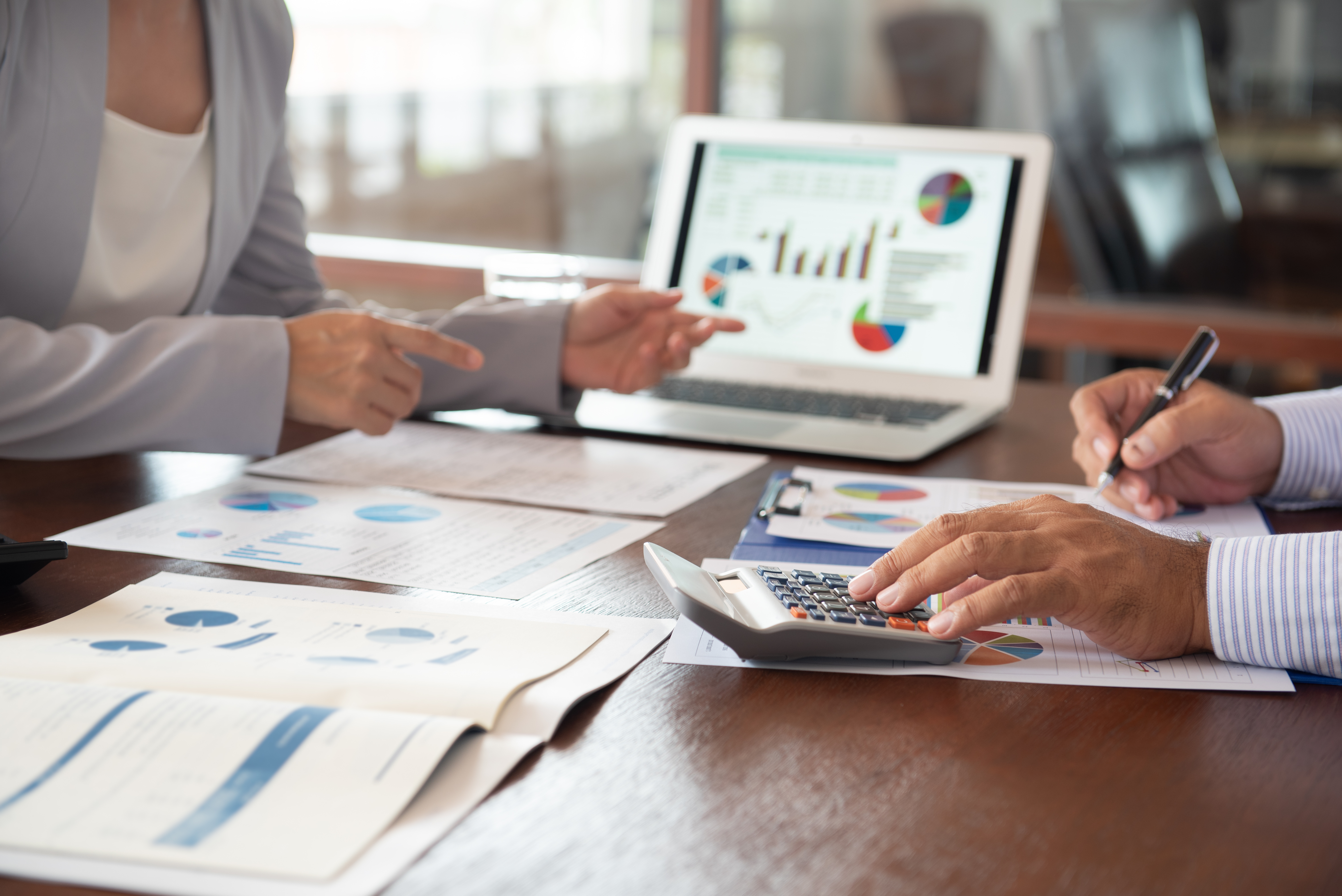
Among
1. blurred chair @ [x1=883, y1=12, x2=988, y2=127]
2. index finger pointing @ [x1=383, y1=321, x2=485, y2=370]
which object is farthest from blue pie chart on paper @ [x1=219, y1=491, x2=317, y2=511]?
blurred chair @ [x1=883, y1=12, x2=988, y2=127]

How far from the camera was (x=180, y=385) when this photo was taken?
3.33 ft

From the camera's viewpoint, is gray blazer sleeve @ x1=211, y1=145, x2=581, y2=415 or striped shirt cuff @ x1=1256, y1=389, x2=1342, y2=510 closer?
striped shirt cuff @ x1=1256, y1=389, x2=1342, y2=510

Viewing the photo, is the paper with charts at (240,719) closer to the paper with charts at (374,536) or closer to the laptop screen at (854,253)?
the paper with charts at (374,536)

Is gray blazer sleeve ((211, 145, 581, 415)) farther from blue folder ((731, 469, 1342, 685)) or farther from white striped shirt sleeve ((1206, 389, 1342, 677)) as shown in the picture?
white striped shirt sleeve ((1206, 389, 1342, 677))

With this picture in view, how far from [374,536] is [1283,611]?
1.97ft

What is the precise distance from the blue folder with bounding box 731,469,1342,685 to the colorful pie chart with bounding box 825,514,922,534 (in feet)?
0.13

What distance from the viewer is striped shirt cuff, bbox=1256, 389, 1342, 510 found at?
39.8 inches

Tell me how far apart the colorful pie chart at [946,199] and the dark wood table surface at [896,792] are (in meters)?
0.79

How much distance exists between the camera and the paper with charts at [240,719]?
18.4 inches

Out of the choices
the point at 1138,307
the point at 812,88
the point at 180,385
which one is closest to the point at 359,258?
the point at 812,88

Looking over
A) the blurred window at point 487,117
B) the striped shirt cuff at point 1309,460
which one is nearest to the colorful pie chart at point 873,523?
the striped shirt cuff at point 1309,460

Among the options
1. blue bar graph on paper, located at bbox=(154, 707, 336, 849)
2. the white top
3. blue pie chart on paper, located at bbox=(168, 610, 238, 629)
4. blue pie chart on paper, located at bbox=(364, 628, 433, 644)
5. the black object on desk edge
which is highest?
the white top

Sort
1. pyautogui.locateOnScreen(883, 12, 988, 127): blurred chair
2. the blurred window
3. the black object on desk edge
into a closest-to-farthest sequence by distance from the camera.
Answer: the black object on desk edge < pyautogui.locateOnScreen(883, 12, 988, 127): blurred chair < the blurred window

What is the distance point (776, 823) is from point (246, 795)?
8.7 inches
